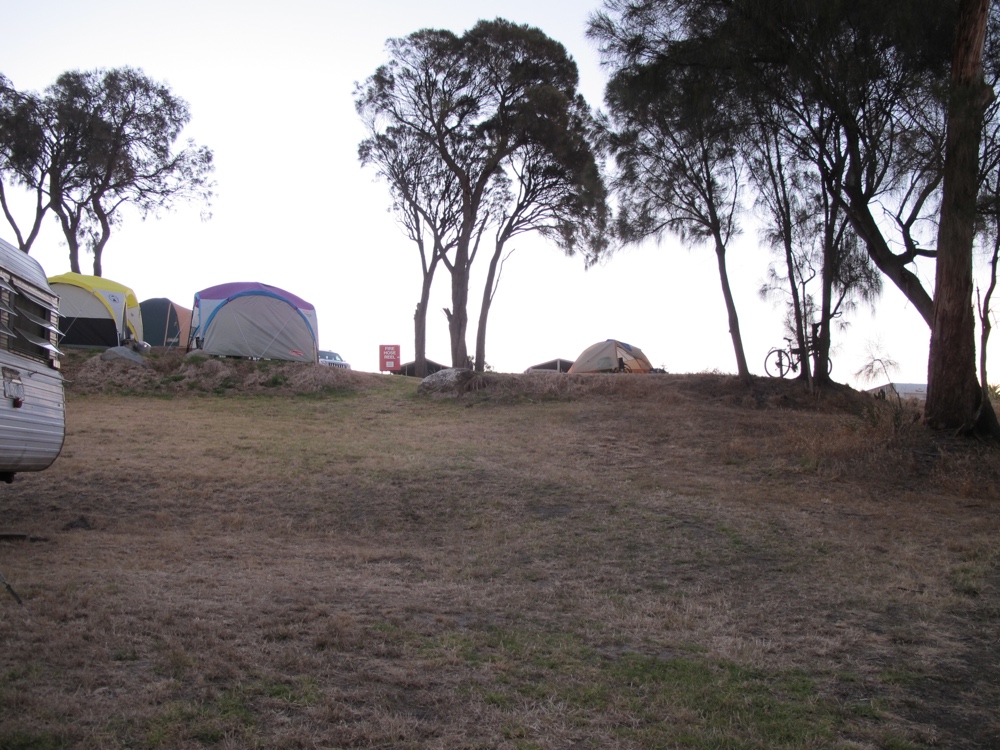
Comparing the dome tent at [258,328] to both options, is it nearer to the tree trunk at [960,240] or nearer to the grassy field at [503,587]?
the grassy field at [503,587]

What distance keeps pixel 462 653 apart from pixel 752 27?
11.9 m

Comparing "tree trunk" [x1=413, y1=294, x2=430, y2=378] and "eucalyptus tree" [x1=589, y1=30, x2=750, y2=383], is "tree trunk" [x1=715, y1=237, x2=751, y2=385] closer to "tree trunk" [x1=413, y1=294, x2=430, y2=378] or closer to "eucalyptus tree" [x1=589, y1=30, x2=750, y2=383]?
"eucalyptus tree" [x1=589, y1=30, x2=750, y2=383]

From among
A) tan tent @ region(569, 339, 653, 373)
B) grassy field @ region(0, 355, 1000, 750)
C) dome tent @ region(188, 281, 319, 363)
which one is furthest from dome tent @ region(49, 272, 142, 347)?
tan tent @ region(569, 339, 653, 373)

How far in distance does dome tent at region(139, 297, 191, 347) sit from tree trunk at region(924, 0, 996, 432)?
21.5 meters

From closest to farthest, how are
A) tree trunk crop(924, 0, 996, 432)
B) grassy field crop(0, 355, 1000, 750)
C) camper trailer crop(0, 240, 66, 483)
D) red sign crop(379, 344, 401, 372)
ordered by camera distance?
1. grassy field crop(0, 355, 1000, 750)
2. camper trailer crop(0, 240, 66, 483)
3. tree trunk crop(924, 0, 996, 432)
4. red sign crop(379, 344, 401, 372)

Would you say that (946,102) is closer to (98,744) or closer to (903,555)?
(903,555)

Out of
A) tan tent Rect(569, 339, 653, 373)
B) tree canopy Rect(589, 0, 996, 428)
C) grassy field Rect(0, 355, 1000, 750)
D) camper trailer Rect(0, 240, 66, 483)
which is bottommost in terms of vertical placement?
grassy field Rect(0, 355, 1000, 750)

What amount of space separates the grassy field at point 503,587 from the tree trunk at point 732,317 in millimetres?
4470

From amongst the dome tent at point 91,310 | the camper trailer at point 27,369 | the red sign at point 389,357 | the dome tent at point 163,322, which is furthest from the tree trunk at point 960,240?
the red sign at point 389,357

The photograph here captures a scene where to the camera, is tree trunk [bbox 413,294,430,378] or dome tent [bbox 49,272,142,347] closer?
dome tent [bbox 49,272,142,347]

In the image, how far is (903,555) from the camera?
718cm

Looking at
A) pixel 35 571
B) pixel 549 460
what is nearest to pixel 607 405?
pixel 549 460

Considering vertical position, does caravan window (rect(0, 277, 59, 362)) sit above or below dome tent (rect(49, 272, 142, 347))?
below

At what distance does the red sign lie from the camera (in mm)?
35406
